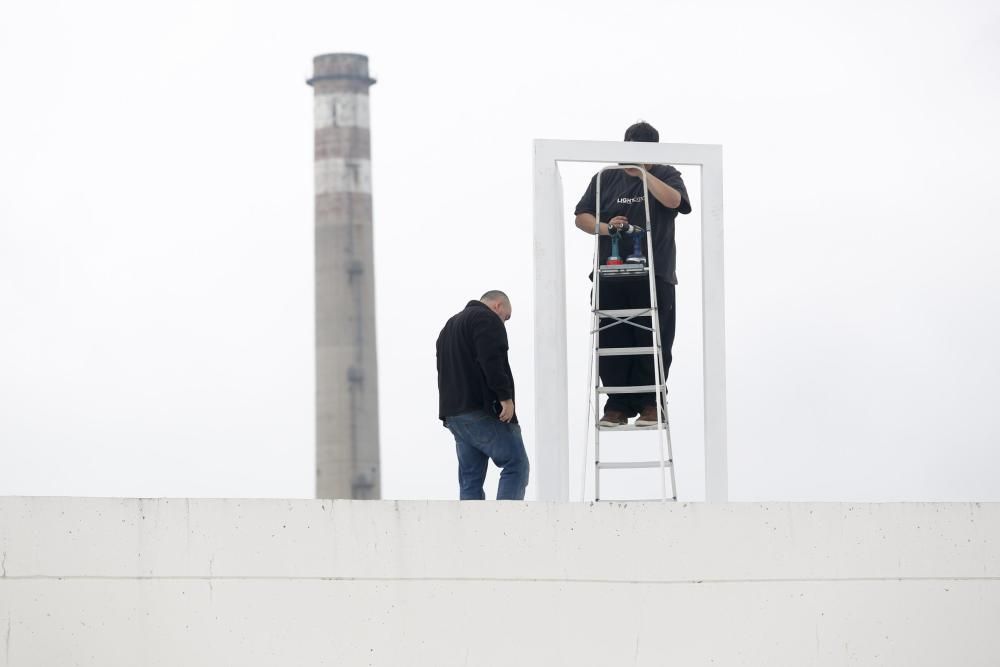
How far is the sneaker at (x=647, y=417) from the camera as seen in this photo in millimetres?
7340

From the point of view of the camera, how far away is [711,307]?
23.9ft

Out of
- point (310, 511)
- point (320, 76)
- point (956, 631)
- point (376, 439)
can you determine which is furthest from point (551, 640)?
point (320, 76)

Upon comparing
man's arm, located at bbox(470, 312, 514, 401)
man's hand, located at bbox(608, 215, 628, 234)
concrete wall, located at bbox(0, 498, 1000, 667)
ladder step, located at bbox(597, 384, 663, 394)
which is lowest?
concrete wall, located at bbox(0, 498, 1000, 667)

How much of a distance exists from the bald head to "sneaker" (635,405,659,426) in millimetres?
733

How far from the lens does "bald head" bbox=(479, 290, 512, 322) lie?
727 centimetres

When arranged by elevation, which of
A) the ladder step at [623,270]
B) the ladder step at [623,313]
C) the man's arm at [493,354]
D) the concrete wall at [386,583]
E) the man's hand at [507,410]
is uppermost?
the ladder step at [623,270]

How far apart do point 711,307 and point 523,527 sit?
5.45 feet

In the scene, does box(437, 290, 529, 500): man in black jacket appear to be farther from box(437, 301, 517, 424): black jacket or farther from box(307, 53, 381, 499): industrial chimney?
box(307, 53, 381, 499): industrial chimney

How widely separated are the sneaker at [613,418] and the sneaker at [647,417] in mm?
76

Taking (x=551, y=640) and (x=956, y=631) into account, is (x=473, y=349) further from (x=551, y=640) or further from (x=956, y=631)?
(x=956, y=631)

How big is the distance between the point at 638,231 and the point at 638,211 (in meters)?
0.10

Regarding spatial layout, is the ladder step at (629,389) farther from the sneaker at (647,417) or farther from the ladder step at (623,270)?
the ladder step at (623,270)

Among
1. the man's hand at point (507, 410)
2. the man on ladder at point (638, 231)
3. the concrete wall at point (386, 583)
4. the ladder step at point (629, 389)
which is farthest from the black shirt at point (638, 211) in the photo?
the concrete wall at point (386, 583)

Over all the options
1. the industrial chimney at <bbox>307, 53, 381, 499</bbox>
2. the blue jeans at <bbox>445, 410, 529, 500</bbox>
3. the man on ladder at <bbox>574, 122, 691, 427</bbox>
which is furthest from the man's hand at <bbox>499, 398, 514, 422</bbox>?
the industrial chimney at <bbox>307, 53, 381, 499</bbox>
